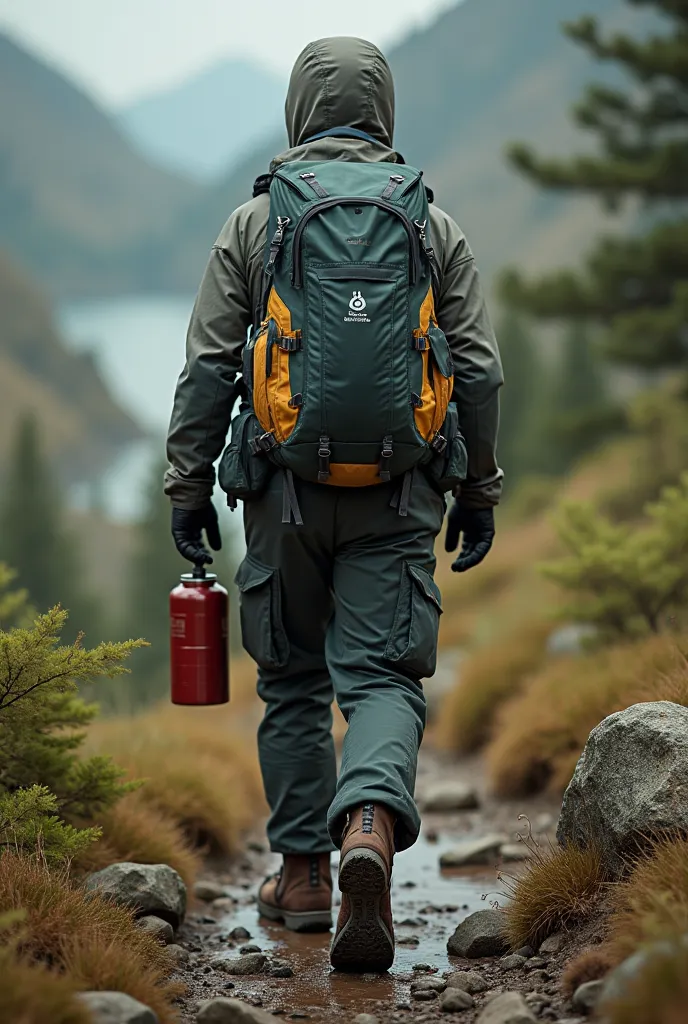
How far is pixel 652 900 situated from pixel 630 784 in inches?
27.5

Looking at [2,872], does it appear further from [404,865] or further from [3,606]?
[404,865]

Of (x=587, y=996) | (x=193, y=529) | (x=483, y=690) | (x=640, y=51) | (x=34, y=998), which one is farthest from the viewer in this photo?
(x=640, y=51)

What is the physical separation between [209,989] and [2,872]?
0.70 meters

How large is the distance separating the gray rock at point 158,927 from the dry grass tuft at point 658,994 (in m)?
1.89

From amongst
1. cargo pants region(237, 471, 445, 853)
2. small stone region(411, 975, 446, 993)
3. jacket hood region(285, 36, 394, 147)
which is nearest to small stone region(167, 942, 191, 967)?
cargo pants region(237, 471, 445, 853)

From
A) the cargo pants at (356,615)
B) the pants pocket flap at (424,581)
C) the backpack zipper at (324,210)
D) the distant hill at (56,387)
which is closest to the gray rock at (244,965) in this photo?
the cargo pants at (356,615)

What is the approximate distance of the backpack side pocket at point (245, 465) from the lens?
381cm

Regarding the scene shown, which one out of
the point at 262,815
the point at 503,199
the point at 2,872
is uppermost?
the point at 503,199

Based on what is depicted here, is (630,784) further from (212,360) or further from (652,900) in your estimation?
(212,360)

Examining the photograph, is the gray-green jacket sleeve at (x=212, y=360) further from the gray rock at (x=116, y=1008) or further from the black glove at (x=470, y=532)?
the gray rock at (x=116, y=1008)

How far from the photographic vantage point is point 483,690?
312 inches

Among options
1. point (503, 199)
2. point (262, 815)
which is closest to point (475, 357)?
point (262, 815)

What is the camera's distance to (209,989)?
3.43 m

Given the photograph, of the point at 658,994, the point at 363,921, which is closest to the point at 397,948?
the point at 363,921
